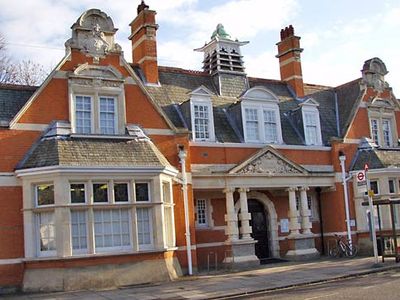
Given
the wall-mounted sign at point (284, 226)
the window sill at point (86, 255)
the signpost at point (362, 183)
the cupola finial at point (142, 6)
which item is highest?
the cupola finial at point (142, 6)

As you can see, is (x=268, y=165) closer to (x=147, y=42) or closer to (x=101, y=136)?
(x=147, y=42)

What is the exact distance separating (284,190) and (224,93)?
17.6 ft

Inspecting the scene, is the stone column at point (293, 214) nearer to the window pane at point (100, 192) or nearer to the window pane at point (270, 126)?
the window pane at point (270, 126)

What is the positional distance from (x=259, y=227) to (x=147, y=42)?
971cm

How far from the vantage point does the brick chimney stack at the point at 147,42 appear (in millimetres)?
23203

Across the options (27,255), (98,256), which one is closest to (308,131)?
(98,256)

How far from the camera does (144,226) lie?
1856cm

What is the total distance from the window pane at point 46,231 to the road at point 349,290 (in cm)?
686

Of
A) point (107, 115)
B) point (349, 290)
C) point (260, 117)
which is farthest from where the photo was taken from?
point (260, 117)

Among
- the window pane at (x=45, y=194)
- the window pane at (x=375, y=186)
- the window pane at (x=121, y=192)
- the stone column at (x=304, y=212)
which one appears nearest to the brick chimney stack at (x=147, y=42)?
the window pane at (x=121, y=192)

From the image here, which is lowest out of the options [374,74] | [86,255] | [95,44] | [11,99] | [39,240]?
[86,255]

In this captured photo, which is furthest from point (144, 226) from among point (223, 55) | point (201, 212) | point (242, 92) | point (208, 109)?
point (223, 55)

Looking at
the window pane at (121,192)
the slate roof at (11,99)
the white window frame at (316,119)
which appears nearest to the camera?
the window pane at (121,192)

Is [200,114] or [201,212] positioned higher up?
[200,114]
